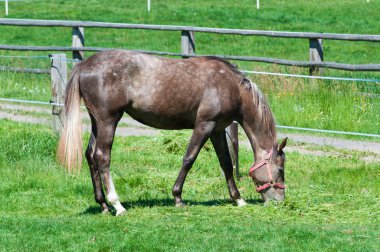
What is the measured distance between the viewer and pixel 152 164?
42.1 ft

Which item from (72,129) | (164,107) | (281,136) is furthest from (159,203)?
(281,136)

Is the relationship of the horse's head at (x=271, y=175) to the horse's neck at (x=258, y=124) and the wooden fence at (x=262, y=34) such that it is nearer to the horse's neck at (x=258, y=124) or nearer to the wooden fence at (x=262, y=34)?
the horse's neck at (x=258, y=124)

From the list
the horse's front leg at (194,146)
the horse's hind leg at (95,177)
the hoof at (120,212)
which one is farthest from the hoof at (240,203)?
the horse's hind leg at (95,177)

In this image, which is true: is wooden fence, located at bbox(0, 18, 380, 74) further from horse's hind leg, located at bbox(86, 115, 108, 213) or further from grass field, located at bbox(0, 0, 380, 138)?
horse's hind leg, located at bbox(86, 115, 108, 213)

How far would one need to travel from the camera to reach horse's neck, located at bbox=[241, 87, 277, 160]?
1013cm

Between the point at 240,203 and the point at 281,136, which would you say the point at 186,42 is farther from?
the point at 240,203

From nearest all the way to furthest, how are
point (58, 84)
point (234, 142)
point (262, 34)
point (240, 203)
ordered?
point (240, 203)
point (234, 142)
point (58, 84)
point (262, 34)

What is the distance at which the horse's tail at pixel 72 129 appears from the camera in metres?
9.70

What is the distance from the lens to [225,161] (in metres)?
10.5

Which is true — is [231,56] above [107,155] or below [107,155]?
above

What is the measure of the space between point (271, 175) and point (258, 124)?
0.55 meters

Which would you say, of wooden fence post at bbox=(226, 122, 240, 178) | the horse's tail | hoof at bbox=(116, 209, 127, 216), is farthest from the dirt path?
the horse's tail

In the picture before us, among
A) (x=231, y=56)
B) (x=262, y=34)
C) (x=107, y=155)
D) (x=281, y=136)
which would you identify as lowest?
(x=281, y=136)

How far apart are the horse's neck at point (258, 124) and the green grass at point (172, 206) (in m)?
0.62
